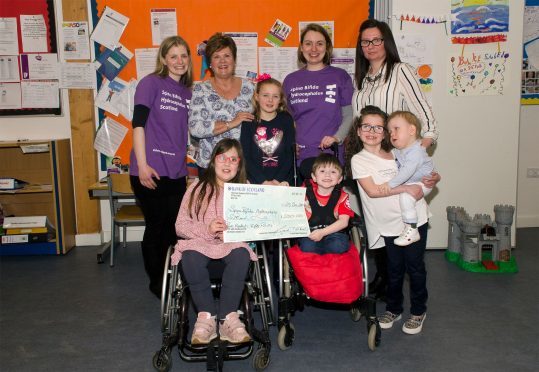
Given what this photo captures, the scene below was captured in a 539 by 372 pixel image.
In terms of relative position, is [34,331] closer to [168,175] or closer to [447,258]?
[168,175]

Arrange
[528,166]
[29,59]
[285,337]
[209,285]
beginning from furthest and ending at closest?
[528,166] → [29,59] → [285,337] → [209,285]

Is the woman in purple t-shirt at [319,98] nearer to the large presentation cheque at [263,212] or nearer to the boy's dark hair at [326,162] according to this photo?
the boy's dark hair at [326,162]

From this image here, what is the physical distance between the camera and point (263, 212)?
2637mm

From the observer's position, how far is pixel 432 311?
315 cm

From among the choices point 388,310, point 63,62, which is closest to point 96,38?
point 63,62

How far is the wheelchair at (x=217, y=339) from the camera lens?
7.84ft

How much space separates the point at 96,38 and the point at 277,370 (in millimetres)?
3385

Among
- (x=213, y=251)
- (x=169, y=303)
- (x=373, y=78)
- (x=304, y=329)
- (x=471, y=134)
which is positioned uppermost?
(x=373, y=78)

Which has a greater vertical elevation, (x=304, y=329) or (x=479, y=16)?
(x=479, y=16)

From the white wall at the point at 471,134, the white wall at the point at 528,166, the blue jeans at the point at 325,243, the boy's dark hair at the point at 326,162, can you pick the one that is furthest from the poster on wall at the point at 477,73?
the blue jeans at the point at 325,243

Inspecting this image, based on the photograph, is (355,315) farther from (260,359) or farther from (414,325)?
(260,359)

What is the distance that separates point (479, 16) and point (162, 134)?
2.71m

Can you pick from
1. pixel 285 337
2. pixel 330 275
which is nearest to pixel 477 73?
pixel 330 275

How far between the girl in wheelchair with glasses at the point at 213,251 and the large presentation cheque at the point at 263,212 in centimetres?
8
